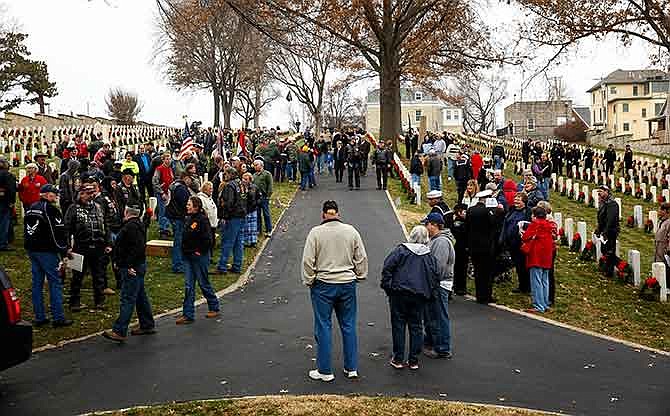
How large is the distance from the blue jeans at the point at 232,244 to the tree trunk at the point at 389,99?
73.9ft

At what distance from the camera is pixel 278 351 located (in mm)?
9641

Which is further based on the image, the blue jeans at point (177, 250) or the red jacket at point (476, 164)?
the red jacket at point (476, 164)

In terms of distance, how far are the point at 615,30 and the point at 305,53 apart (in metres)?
12.9

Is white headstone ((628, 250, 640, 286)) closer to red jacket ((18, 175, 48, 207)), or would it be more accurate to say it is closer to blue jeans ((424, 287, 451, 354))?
blue jeans ((424, 287, 451, 354))

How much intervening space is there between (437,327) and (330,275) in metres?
1.78

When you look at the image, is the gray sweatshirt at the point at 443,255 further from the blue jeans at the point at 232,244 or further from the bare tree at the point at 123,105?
the bare tree at the point at 123,105

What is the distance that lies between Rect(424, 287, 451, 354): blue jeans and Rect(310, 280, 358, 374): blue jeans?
132cm

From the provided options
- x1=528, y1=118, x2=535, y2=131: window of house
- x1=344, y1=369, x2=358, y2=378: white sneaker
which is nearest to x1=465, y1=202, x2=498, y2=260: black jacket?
x1=344, y1=369, x2=358, y2=378: white sneaker

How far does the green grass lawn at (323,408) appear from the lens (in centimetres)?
752

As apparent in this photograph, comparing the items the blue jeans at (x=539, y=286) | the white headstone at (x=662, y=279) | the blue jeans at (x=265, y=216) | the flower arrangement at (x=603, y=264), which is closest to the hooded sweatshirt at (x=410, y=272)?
the blue jeans at (x=539, y=286)

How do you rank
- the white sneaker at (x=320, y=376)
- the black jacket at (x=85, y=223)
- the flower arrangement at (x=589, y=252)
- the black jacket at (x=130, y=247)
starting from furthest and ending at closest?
the flower arrangement at (x=589, y=252), the black jacket at (x=85, y=223), the black jacket at (x=130, y=247), the white sneaker at (x=320, y=376)

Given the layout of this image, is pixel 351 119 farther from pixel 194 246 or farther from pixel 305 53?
pixel 194 246

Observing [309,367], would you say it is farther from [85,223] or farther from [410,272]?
[85,223]

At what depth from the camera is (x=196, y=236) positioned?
10930mm
